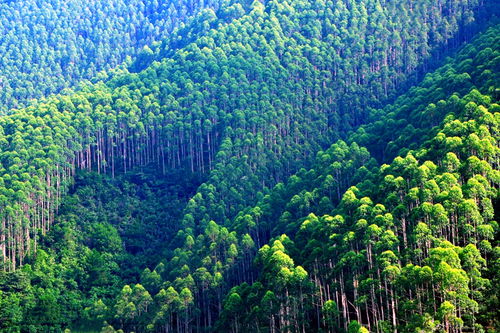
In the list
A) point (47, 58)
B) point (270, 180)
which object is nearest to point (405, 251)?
point (270, 180)

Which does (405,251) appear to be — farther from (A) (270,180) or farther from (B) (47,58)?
(B) (47,58)

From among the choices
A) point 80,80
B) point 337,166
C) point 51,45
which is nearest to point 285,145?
point 337,166

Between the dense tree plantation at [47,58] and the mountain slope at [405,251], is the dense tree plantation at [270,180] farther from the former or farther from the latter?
the dense tree plantation at [47,58]

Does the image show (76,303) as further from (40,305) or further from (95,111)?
(95,111)

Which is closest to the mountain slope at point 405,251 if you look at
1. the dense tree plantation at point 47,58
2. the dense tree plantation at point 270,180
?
the dense tree plantation at point 270,180

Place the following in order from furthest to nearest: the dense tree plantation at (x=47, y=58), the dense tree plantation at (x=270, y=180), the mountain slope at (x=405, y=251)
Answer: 1. the dense tree plantation at (x=47, y=58)
2. the dense tree plantation at (x=270, y=180)
3. the mountain slope at (x=405, y=251)

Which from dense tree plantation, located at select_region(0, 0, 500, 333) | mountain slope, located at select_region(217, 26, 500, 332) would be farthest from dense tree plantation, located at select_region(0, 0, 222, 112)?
mountain slope, located at select_region(217, 26, 500, 332)

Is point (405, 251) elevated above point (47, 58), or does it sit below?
below

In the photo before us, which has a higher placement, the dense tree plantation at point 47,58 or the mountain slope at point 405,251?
the dense tree plantation at point 47,58
